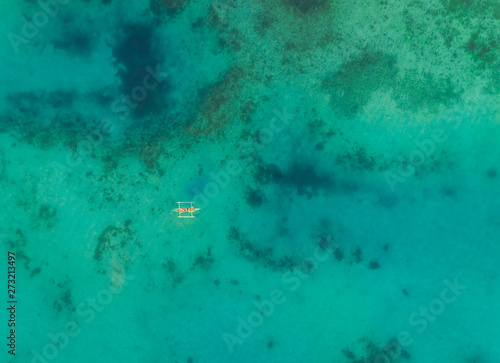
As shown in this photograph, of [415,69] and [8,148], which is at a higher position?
[8,148]

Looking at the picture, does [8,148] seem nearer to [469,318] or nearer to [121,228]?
[121,228]

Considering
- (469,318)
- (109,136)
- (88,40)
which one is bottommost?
(469,318)

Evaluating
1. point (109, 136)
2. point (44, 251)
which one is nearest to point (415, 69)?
point (109, 136)

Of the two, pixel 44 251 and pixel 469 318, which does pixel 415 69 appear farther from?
pixel 44 251

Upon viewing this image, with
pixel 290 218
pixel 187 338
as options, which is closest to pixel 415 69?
pixel 290 218

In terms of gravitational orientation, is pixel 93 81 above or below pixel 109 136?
above

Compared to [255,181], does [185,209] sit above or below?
above
